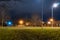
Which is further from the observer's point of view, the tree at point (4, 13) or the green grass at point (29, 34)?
the tree at point (4, 13)

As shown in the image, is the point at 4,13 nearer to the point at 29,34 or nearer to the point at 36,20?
the point at 36,20

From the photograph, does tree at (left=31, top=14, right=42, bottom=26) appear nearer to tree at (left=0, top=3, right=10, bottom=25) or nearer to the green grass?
the green grass

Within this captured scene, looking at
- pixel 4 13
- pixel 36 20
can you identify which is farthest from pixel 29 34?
pixel 4 13

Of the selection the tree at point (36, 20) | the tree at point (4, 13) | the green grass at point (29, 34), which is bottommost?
the green grass at point (29, 34)

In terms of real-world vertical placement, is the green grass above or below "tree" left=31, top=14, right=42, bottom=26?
below

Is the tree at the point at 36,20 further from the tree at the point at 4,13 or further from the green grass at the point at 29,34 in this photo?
the tree at the point at 4,13

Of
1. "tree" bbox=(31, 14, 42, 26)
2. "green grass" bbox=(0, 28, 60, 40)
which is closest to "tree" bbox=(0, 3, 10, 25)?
"green grass" bbox=(0, 28, 60, 40)

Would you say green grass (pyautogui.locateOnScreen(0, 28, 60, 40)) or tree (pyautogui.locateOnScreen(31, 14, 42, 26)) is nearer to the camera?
green grass (pyautogui.locateOnScreen(0, 28, 60, 40))

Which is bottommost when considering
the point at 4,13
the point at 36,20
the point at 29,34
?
the point at 29,34

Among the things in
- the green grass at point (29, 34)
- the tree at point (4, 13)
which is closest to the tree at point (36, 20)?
the green grass at point (29, 34)

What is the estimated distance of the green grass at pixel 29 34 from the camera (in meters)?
4.95

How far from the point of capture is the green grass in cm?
495

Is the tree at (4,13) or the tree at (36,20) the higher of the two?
the tree at (4,13)

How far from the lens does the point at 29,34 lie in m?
5.01
